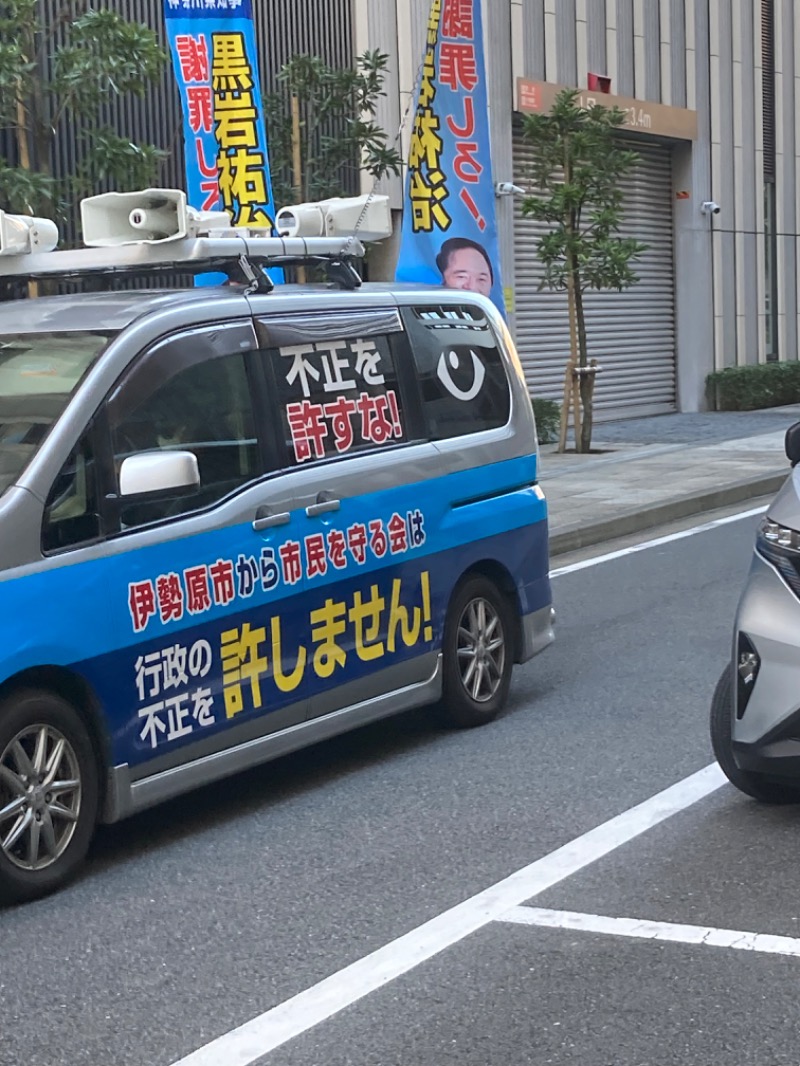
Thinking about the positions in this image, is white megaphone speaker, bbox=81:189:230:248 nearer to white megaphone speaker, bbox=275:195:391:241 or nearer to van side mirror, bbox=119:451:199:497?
white megaphone speaker, bbox=275:195:391:241

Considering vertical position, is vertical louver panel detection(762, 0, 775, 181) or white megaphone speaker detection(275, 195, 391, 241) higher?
vertical louver panel detection(762, 0, 775, 181)

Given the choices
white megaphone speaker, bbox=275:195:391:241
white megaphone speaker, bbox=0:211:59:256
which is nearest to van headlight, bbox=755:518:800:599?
white megaphone speaker, bbox=275:195:391:241

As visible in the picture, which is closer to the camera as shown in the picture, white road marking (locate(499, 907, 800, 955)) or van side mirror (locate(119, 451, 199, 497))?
white road marking (locate(499, 907, 800, 955))

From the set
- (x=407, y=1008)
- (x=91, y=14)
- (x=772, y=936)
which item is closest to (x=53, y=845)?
(x=407, y=1008)

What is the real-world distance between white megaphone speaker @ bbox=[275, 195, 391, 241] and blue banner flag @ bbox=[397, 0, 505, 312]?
21.4 feet

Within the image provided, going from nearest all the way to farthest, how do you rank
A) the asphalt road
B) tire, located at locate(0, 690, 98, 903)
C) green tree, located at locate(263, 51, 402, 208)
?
the asphalt road < tire, located at locate(0, 690, 98, 903) < green tree, located at locate(263, 51, 402, 208)

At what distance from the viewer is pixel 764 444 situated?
21000 millimetres

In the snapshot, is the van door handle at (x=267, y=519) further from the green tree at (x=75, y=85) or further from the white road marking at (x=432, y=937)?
the green tree at (x=75, y=85)

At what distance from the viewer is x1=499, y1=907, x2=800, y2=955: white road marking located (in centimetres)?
459

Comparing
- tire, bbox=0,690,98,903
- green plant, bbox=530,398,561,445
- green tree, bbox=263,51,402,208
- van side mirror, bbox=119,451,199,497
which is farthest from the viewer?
green plant, bbox=530,398,561,445

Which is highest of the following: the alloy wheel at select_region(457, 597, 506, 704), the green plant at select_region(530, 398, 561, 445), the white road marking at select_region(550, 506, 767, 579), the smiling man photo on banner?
the smiling man photo on banner

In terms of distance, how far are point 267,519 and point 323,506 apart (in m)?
0.32

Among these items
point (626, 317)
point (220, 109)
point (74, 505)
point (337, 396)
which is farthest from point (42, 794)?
point (626, 317)

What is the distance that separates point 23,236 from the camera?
21.8 feet
